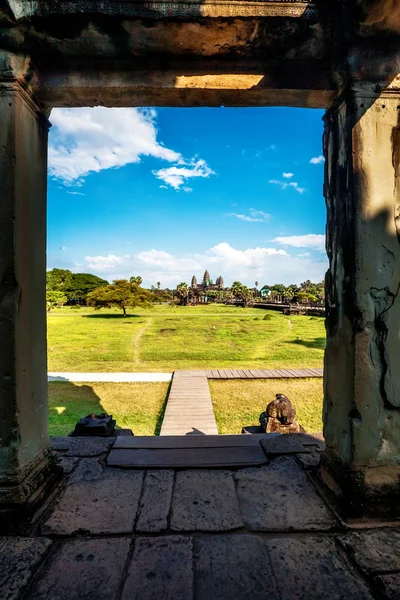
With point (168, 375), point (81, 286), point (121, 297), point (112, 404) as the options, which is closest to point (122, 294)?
point (121, 297)

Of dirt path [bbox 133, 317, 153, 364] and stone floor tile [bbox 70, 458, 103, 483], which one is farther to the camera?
A: dirt path [bbox 133, 317, 153, 364]

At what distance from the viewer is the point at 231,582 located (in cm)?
140

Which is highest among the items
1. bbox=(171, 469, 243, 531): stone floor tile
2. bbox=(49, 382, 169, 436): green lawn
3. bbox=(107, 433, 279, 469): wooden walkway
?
bbox=(107, 433, 279, 469): wooden walkway

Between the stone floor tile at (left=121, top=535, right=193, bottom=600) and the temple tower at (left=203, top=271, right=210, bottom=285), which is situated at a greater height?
the temple tower at (left=203, top=271, right=210, bottom=285)

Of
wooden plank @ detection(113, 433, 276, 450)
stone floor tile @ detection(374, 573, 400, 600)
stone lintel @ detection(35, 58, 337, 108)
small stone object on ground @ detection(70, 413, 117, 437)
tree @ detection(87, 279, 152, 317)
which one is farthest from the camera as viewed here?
tree @ detection(87, 279, 152, 317)

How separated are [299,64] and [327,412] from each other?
2165 millimetres

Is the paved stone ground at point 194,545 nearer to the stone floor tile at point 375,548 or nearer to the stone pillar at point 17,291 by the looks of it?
the stone floor tile at point 375,548

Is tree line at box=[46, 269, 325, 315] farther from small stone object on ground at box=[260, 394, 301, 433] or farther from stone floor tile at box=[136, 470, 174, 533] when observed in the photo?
stone floor tile at box=[136, 470, 174, 533]

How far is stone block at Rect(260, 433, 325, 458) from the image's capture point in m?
2.51

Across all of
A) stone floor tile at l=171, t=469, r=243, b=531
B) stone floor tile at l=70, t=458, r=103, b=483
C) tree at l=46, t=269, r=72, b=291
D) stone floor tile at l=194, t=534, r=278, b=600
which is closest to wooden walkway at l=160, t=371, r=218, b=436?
stone floor tile at l=70, t=458, r=103, b=483

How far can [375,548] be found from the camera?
159 cm

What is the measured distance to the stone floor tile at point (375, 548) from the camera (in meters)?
1.48

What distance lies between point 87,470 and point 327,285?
81.8 inches

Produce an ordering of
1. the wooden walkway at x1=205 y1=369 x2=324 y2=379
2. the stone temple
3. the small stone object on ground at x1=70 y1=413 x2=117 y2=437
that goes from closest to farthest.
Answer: the stone temple, the small stone object on ground at x1=70 y1=413 x2=117 y2=437, the wooden walkway at x1=205 y1=369 x2=324 y2=379
